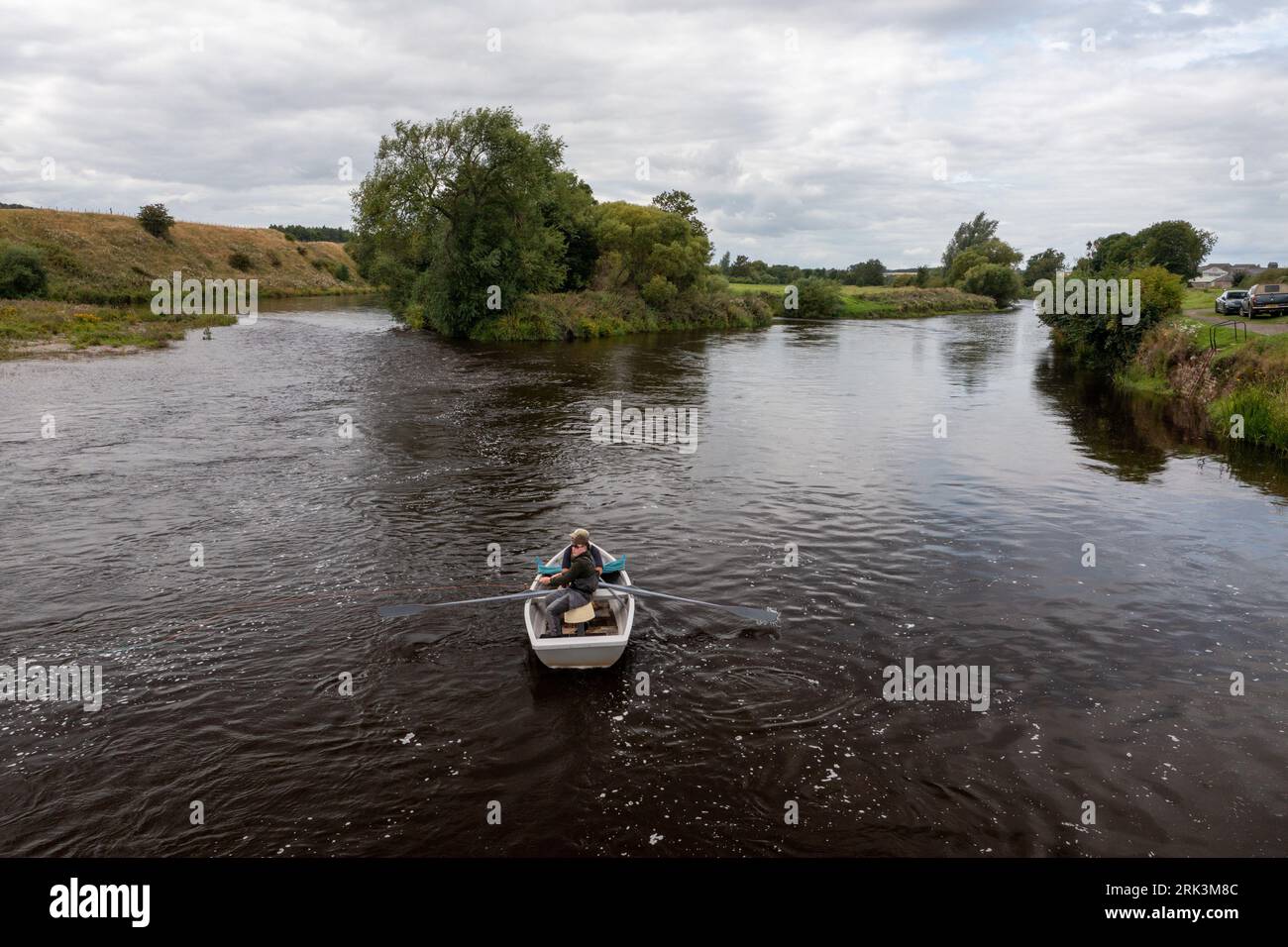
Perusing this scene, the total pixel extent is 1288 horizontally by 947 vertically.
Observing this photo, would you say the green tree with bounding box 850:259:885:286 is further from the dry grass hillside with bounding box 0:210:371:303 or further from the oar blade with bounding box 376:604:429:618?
the oar blade with bounding box 376:604:429:618

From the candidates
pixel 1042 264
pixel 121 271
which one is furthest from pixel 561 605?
pixel 1042 264

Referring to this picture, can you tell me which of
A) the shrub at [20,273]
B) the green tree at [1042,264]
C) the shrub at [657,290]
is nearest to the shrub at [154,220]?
the shrub at [20,273]

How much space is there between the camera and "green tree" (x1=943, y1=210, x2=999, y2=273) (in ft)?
528

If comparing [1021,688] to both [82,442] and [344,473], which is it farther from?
[82,442]

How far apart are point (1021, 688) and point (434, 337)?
56.0 meters

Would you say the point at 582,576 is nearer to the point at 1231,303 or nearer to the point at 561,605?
the point at 561,605

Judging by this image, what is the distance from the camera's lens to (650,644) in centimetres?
1353

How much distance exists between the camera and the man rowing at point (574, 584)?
1266cm

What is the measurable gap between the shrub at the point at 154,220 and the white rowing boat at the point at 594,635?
431 ft

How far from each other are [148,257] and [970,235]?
15152cm

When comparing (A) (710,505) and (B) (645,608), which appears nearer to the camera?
(B) (645,608)

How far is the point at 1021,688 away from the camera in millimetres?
12156
